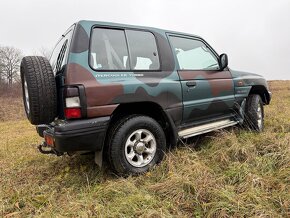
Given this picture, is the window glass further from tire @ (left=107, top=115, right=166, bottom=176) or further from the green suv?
tire @ (left=107, top=115, right=166, bottom=176)

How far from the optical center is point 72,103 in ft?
9.58

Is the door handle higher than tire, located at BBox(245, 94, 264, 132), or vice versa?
the door handle

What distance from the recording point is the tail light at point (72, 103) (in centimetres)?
291

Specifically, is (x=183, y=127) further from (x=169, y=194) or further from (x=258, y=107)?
(x=258, y=107)

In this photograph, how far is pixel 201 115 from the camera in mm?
4137

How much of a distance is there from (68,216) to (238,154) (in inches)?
85.2

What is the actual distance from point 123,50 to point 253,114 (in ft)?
8.93

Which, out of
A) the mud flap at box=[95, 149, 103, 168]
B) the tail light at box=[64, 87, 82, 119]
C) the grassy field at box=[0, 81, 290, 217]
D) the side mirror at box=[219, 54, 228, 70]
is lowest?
the grassy field at box=[0, 81, 290, 217]

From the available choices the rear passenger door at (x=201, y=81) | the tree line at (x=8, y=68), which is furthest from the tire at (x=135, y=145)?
the tree line at (x=8, y=68)

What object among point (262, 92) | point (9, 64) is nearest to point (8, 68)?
point (9, 64)

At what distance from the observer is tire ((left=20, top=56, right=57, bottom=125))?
295 cm

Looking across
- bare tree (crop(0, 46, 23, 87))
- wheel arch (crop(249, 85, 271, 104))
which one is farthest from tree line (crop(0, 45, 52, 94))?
wheel arch (crop(249, 85, 271, 104))

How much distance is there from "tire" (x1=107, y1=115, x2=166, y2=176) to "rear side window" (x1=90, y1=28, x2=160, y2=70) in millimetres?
636

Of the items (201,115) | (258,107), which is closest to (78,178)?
(201,115)
